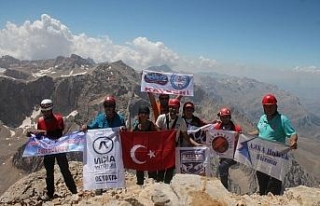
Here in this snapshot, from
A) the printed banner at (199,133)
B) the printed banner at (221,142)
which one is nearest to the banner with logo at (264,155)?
the printed banner at (221,142)

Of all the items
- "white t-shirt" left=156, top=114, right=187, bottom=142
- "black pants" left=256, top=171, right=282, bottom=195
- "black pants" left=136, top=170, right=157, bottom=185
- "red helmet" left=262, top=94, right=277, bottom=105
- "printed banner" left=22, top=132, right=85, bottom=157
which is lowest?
"black pants" left=256, top=171, right=282, bottom=195

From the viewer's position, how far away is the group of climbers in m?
14.9

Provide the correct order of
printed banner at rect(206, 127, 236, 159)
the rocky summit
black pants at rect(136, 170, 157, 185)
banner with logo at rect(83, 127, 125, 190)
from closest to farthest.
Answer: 1. the rocky summit
2. banner with logo at rect(83, 127, 125, 190)
3. black pants at rect(136, 170, 157, 185)
4. printed banner at rect(206, 127, 236, 159)

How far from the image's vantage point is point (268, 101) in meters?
14.8

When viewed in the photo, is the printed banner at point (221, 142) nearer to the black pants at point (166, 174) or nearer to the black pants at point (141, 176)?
the black pants at point (166, 174)

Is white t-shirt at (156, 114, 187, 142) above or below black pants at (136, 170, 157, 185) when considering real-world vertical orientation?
above

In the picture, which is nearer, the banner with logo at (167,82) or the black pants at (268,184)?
the black pants at (268,184)

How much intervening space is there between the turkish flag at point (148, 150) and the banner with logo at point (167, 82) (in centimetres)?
488

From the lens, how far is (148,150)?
16188mm

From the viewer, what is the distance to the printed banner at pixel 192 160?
1634 cm

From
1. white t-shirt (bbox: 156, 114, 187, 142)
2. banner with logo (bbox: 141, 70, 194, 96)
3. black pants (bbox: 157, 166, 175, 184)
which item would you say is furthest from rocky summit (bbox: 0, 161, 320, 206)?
banner with logo (bbox: 141, 70, 194, 96)

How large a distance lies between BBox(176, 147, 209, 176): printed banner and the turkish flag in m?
0.36

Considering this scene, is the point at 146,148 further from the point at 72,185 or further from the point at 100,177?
the point at 72,185

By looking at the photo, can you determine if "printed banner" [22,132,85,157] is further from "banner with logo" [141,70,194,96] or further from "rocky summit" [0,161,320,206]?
"banner with logo" [141,70,194,96]
